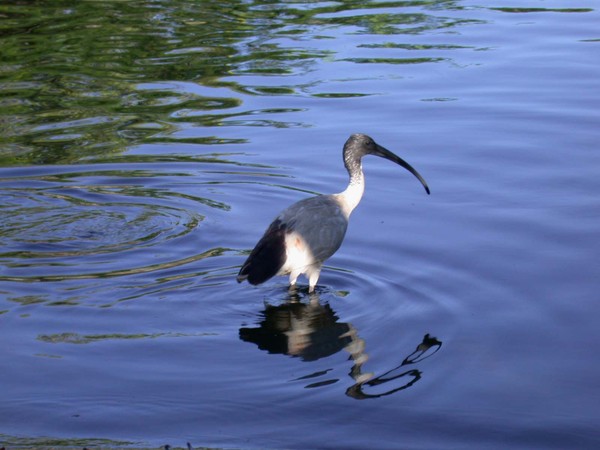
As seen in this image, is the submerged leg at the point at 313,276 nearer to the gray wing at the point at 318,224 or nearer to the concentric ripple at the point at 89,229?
the gray wing at the point at 318,224

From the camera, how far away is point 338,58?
16.1m

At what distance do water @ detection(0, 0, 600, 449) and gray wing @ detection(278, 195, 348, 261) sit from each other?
1.04ft

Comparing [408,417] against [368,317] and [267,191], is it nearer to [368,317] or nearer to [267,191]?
[368,317]

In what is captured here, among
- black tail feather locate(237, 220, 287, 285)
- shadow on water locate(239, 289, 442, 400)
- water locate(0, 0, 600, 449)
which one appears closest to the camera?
water locate(0, 0, 600, 449)

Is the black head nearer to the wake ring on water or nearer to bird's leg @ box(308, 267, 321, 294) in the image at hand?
bird's leg @ box(308, 267, 321, 294)

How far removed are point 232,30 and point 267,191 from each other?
25.6 feet

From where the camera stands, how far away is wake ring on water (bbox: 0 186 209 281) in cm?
923

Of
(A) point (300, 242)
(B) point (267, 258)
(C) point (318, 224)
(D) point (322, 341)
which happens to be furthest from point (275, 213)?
(D) point (322, 341)

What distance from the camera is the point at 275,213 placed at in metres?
10.5

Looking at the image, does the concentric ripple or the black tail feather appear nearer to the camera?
the black tail feather

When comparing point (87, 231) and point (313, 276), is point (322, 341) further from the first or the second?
point (87, 231)

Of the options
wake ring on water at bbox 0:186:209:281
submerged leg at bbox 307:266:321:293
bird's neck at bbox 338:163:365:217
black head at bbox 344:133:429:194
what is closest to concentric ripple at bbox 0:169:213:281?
wake ring on water at bbox 0:186:209:281

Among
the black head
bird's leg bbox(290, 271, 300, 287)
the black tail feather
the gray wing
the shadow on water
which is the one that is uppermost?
the black head

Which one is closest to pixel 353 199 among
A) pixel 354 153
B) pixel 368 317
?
pixel 354 153
